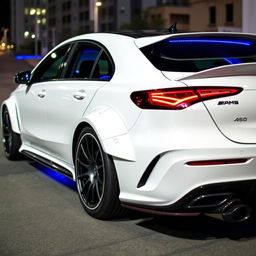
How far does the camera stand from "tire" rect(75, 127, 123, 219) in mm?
4262

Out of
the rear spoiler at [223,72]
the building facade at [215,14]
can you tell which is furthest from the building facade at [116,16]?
the rear spoiler at [223,72]

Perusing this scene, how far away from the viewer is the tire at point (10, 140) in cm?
688

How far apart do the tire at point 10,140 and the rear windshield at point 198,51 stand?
3056mm

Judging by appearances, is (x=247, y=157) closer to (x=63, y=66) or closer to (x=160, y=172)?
(x=160, y=172)

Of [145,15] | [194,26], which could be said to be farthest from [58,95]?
[145,15]

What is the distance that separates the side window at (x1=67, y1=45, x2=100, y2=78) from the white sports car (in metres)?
0.04

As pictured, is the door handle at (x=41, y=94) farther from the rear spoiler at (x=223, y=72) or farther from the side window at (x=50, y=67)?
the rear spoiler at (x=223, y=72)

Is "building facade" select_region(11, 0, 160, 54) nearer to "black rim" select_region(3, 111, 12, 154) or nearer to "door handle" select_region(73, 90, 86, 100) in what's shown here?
"black rim" select_region(3, 111, 12, 154)

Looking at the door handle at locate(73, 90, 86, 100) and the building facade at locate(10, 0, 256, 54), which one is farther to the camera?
the building facade at locate(10, 0, 256, 54)

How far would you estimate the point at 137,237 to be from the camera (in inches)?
162

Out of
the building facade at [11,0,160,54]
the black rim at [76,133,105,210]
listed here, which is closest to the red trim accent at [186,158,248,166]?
the black rim at [76,133,105,210]

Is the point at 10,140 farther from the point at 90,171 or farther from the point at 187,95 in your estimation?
the point at 187,95

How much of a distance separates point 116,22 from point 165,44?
9644 cm

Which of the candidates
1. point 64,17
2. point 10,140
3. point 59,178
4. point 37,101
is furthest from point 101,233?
point 64,17
